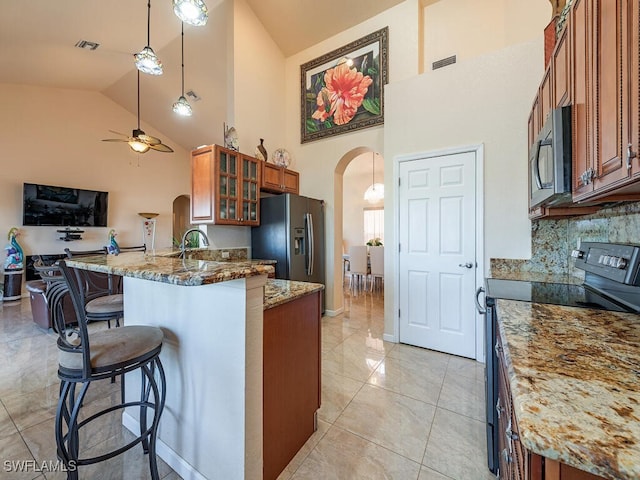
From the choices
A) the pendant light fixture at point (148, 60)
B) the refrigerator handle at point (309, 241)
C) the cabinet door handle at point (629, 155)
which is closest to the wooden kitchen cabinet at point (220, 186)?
the refrigerator handle at point (309, 241)

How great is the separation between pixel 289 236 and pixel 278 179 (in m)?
0.98

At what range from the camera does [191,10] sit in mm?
2299

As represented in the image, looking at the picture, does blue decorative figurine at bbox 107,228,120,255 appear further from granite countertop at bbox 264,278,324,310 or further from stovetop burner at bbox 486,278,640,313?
stovetop burner at bbox 486,278,640,313

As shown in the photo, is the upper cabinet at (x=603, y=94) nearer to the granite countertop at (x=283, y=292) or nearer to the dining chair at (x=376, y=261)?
the granite countertop at (x=283, y=292)

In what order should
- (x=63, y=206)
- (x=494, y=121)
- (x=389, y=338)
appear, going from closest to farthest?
(x=494, y=121) < (x=389, y=338) < (x=63, y=206)

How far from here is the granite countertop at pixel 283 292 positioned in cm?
125

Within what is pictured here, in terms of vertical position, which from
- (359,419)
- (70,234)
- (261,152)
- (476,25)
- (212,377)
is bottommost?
(359,419)

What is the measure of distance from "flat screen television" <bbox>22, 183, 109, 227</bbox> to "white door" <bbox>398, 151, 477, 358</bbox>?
6827 mm

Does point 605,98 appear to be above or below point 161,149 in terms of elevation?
below

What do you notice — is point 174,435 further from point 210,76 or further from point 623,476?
point 210,76

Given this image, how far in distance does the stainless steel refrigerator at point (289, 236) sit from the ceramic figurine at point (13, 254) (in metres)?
4.74

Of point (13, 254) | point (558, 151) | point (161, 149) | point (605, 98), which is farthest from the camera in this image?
point (13, 254)

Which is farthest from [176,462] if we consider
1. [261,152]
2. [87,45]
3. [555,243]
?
[87,45]

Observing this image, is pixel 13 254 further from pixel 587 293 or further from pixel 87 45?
pixel 587 293
